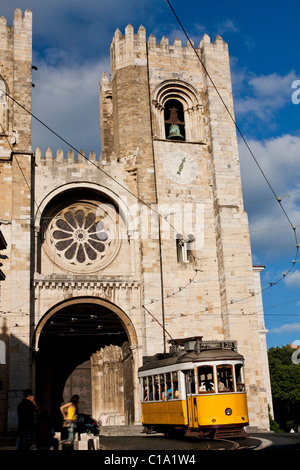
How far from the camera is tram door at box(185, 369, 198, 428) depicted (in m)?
14.9

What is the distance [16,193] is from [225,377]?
1248 centimetres

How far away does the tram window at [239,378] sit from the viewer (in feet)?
50.5

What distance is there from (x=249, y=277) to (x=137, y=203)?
18.6ft

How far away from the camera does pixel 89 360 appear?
26.6 metres

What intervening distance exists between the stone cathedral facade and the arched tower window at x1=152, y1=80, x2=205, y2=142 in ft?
0.20

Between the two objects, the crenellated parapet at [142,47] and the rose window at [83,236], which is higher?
the crenellated parapet at [142,47]

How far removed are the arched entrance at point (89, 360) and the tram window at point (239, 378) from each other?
9.09 m

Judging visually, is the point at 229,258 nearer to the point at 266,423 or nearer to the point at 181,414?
the point at 266,423

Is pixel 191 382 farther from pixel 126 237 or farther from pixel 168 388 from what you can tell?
pixel 126 237

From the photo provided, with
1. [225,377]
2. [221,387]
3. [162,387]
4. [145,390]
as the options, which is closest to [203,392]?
[221,387]

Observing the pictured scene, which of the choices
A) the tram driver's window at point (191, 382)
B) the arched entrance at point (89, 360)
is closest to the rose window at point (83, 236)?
the arched entrance at point (89, 360)

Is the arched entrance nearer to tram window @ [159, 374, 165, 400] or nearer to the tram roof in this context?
tram window @ [159, 374, 165, 400]

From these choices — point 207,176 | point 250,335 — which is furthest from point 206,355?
point 207,176

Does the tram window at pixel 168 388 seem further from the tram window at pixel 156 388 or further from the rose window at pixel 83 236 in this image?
the rose window at pixel 83 236
